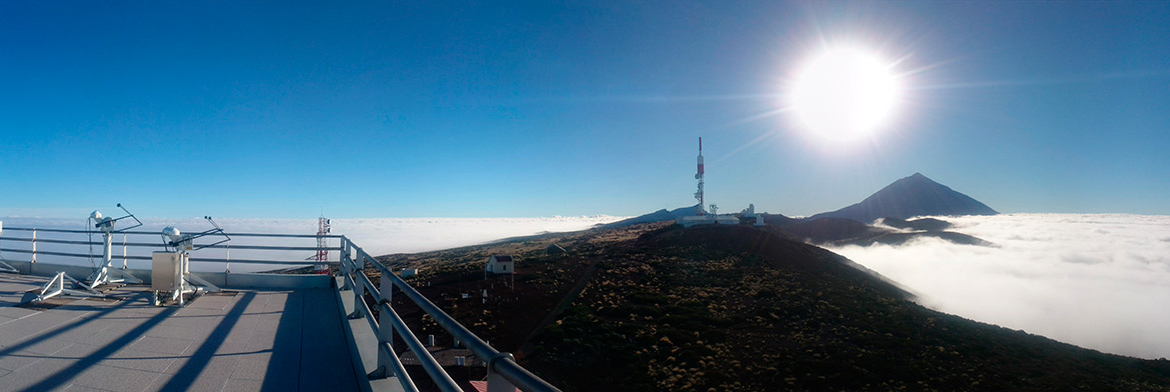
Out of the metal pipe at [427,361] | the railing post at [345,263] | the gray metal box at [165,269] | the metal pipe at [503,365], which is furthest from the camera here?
the railing post at [345,263]

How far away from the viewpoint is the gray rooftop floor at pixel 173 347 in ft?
11.5

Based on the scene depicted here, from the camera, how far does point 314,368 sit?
390 cm

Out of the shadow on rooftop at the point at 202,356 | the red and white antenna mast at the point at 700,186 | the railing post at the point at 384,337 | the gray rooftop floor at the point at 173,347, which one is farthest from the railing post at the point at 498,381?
the red and white antenna mast at the point at 700,186

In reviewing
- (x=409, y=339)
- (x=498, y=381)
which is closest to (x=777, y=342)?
(x=409, y=339)

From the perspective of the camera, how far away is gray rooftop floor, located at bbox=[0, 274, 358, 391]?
3.52m

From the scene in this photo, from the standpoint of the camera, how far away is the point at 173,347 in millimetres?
4375

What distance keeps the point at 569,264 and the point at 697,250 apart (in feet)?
58.6

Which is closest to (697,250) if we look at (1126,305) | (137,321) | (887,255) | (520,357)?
(520,357)

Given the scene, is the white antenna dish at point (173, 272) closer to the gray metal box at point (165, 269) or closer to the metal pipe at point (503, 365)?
the gray metal box at point (165, 269)

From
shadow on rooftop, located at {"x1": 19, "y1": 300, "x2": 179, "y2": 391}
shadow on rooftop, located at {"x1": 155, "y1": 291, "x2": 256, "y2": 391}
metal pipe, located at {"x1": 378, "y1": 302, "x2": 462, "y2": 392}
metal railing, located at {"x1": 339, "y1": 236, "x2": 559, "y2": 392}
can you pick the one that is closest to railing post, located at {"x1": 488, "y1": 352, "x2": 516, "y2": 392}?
metal railing, located at {"x1": 339, "y1": 236, "x2": 559, "y2": 392}

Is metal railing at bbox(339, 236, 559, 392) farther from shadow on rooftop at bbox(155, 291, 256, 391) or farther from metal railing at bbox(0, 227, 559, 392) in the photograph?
shadow on rooftop at bbox(155, 291, 256, 391)

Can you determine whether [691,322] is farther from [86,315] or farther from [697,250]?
[86,315]

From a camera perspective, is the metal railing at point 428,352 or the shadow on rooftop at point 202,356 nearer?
the metal railing at point 428,352

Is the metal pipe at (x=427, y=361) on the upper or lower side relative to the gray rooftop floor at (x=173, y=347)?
upper
